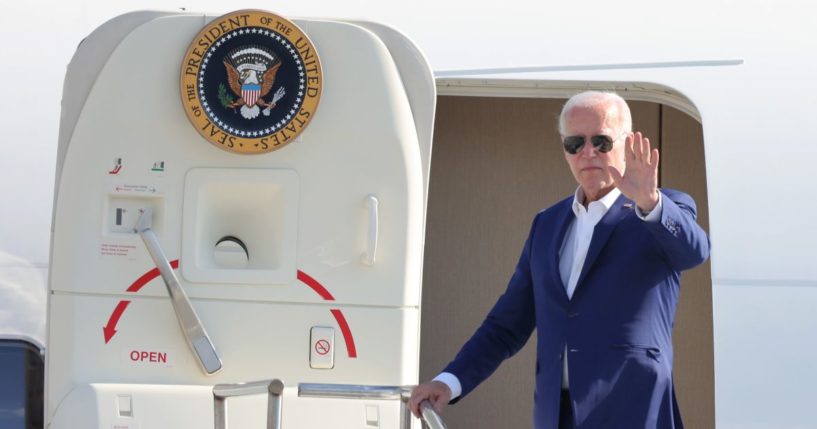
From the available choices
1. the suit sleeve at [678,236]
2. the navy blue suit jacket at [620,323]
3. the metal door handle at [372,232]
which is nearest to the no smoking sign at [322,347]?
the metal door handle at [372,232]

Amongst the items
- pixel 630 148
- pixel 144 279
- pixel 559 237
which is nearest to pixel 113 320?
pixel 144 279

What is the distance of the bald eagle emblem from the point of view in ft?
11.0

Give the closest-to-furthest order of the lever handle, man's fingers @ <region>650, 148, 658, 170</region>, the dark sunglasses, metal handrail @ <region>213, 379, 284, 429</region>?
man's fingers @ <region>650, 148, 658, 170</region> → the dark sunglasses → metal handrail @ <region>213, 379, 284, 429</region> → the lever handle

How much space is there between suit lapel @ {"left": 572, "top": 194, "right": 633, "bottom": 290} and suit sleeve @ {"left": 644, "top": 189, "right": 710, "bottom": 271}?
11 centimetres

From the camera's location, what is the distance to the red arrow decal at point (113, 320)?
11.0ft

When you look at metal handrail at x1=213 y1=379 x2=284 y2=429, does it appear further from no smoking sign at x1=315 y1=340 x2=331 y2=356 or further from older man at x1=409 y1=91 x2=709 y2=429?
no smoking sign at x1=315 y1=340 x2=331 y2=356

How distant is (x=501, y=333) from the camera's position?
2768 millimetres

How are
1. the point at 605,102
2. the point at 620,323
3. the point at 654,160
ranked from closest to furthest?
the point at 654,160 → the point at 620,323 → the point at 605,102

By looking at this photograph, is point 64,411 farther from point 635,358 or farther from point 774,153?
point 774,153

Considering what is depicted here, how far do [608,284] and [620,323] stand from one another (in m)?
0.09

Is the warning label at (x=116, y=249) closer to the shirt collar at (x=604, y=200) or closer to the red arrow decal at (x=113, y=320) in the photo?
the red arrow decal at (x=113, y=320)

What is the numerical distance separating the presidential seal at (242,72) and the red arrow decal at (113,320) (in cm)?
53

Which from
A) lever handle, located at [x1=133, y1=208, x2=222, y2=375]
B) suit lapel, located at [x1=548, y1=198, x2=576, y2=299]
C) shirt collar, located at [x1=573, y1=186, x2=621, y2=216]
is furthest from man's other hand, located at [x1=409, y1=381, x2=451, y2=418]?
lever handle, located at [x1=133, y1=208, x2=222, y2=375]

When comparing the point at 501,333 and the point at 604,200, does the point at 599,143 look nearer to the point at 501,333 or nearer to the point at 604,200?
the point at 604,200
